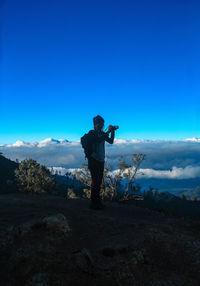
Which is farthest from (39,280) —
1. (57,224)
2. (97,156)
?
(97,156)

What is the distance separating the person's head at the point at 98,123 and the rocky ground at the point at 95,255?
459cm

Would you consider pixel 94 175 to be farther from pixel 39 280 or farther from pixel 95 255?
pixel 39 280

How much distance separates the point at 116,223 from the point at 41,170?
58230 mm

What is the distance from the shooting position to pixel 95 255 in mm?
4797

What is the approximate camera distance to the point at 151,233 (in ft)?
19.5

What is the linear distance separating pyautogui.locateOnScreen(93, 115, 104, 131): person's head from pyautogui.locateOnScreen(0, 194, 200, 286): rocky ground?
4585 millimetres

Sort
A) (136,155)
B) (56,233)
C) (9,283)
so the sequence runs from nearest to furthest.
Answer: (9,283) → (56,233) → (136,155)

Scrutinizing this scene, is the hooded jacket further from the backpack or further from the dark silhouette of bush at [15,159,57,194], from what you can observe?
the dark silhouette of bush at [15,159,57,194]

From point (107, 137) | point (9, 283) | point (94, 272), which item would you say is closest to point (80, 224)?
point (94, 272)

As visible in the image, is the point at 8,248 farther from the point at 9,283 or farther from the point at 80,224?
the point at 80,224

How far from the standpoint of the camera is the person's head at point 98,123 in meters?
9.88

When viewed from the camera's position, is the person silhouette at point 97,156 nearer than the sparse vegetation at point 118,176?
Yes

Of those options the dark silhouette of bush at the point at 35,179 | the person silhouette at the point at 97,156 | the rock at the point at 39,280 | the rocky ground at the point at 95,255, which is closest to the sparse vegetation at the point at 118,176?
the dark silhouette of bush at the point at 35,179

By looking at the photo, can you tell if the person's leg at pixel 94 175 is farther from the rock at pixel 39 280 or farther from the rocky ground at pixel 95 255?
the rock at pixel 39 280
